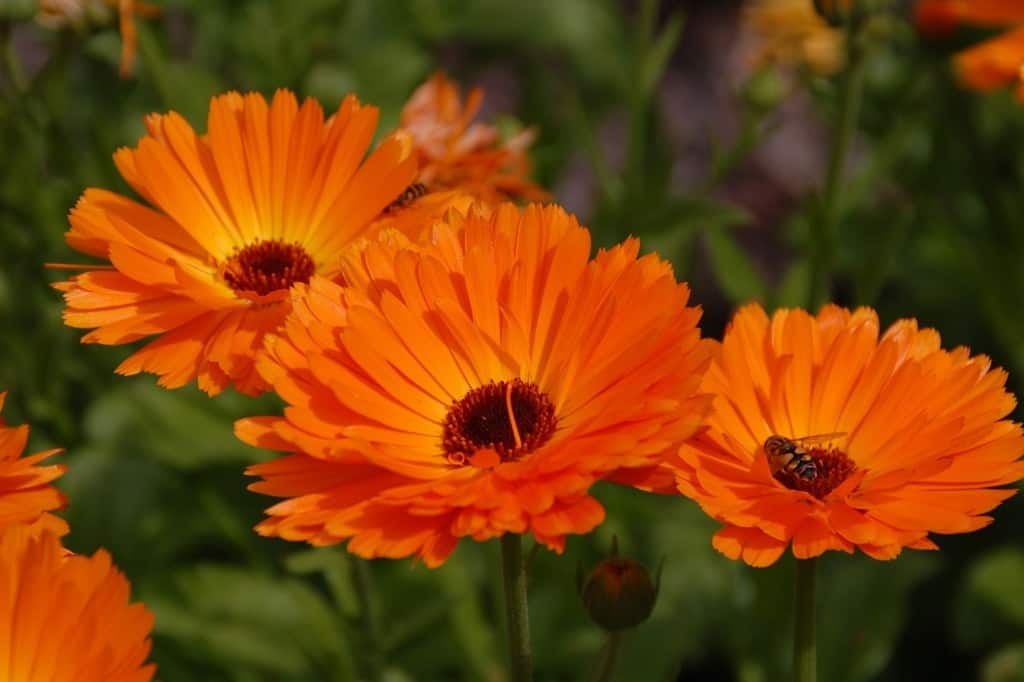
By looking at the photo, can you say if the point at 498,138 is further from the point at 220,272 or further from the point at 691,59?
the point at 691,59

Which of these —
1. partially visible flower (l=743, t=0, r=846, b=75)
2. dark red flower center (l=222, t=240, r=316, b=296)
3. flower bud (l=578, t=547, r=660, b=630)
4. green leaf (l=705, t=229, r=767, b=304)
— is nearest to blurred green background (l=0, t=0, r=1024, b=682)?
green leaf (l=705, t=229, r=767, b=304)

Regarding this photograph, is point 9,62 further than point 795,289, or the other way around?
point 795,289

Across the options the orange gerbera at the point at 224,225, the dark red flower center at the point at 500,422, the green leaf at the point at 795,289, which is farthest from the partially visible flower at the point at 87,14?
the green leaf at the point at 795,289

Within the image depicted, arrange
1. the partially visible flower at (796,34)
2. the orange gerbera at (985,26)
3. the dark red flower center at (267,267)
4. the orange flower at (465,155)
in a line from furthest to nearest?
the partially visible flower at (796,34), the orange gerbera at (985,26), the orange flower at (465,155), the dark red flower center at (267,267)

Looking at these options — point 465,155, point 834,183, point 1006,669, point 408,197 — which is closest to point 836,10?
point 834,183

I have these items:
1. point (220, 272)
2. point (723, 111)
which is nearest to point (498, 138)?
point (220, 272)

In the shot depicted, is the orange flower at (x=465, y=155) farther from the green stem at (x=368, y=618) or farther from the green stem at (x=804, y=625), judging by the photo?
the green stem at (x=804, y=625)

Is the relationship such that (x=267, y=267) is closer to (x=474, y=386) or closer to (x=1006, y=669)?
(x=474, y=386)
